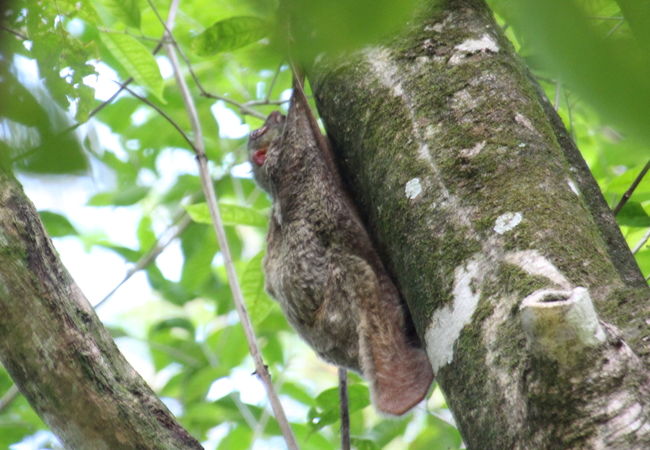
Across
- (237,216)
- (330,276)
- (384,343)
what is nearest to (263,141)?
(237,216)

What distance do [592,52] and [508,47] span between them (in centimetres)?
225

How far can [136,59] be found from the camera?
3574mm

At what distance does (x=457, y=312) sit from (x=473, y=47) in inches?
39.1

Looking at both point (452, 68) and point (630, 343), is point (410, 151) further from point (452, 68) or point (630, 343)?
point (630, 343)

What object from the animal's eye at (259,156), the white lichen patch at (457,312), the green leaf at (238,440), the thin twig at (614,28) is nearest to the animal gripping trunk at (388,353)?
the white lichen patch at (457,312)

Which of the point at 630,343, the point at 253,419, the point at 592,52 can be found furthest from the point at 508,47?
the point at 253,419

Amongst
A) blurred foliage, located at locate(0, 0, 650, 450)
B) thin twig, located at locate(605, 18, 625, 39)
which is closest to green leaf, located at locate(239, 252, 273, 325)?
blurred foliage, located at locate(0, 0, 650, 450)

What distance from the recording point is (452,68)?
8.30 feet

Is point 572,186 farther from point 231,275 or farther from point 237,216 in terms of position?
point 237,216

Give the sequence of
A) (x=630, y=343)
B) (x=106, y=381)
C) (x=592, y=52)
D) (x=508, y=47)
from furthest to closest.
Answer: (x=508, y=47), (x=106, y=381), (x=630, y=343), (x=592, y=52)

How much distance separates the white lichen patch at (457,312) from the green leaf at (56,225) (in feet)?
8.95

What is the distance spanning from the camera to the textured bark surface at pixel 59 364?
209 cm

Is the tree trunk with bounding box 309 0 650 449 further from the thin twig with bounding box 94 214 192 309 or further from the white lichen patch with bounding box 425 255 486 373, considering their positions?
the thin twig with bounding box 94 214 192 309

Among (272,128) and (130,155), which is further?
(130,155)
